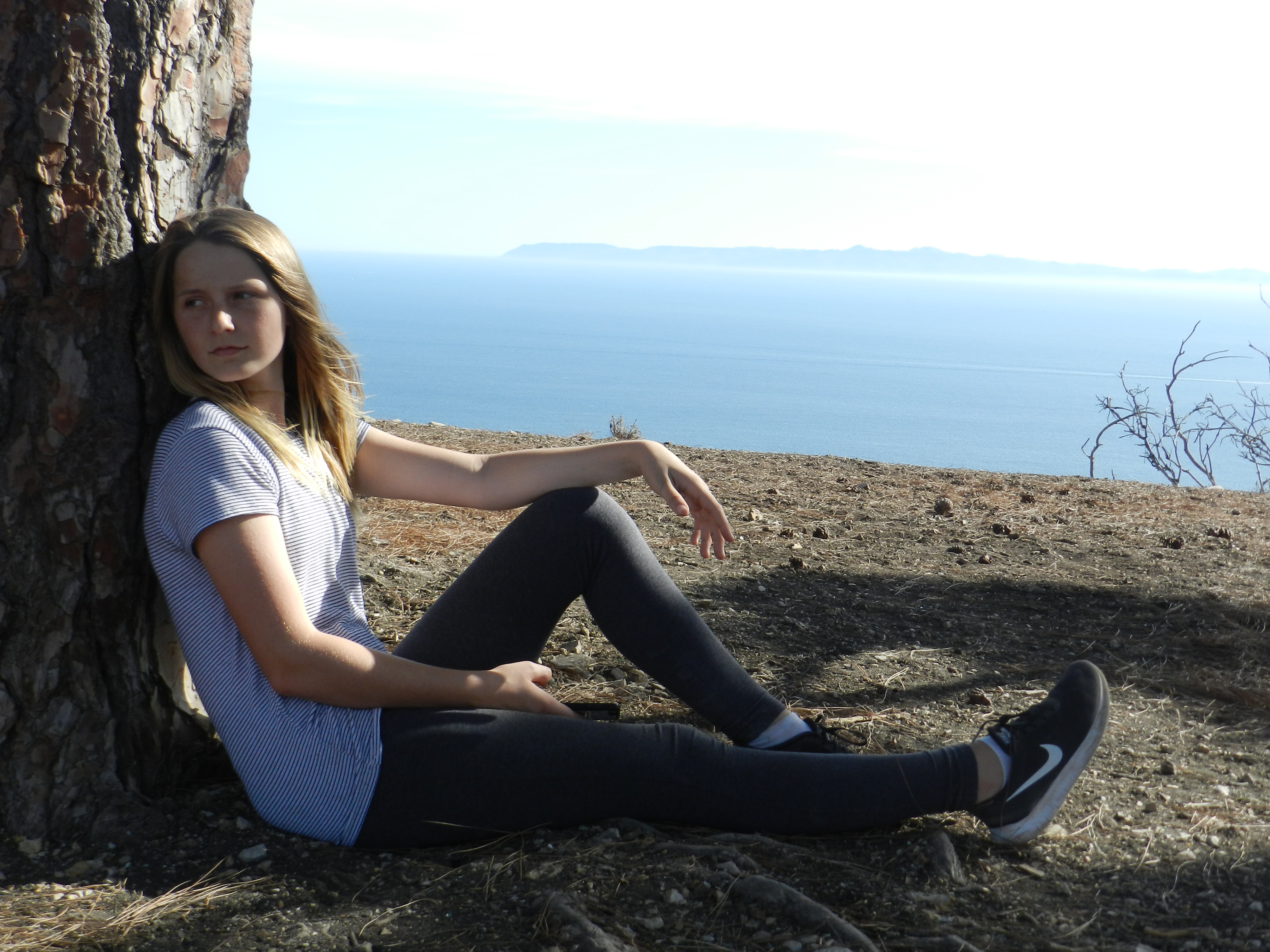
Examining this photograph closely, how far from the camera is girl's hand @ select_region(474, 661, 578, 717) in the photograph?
2.06m

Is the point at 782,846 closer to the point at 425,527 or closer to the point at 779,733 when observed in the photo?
the point at 779,733

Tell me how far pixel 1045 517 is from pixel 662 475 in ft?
11.9

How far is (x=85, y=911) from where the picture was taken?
1.77 meters

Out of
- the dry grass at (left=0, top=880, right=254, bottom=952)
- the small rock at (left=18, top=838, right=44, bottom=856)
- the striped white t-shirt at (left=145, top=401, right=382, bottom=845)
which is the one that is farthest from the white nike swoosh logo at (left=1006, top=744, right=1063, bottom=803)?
the small rock at (left=18, top=838, right=44, bottom=856)

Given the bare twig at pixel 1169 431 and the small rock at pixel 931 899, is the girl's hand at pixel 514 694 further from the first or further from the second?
the bare twig at pixel 1169 431

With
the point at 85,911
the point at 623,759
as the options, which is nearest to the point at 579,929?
the point at 623,759

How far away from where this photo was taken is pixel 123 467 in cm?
207

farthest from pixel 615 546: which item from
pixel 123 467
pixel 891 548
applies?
pixel 891 548

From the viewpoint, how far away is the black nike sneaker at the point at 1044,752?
82.9 inches

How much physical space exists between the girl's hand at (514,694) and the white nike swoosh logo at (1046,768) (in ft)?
3.07

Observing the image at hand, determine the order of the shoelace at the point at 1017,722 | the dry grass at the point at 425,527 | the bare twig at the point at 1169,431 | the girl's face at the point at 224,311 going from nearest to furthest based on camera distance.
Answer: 1. the girl's face at the point at 224,311
2. the shoelace at the point at 1017,722
3. the dry grass at the point at 425,527
4. the bare twig at the point at 1169,431

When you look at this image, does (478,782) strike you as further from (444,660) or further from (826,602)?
(826,602)

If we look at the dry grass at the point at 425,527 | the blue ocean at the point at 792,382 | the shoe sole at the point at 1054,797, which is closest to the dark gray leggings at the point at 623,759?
the shoe sole at the point at 1054,797

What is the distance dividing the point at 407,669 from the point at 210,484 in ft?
1.67
